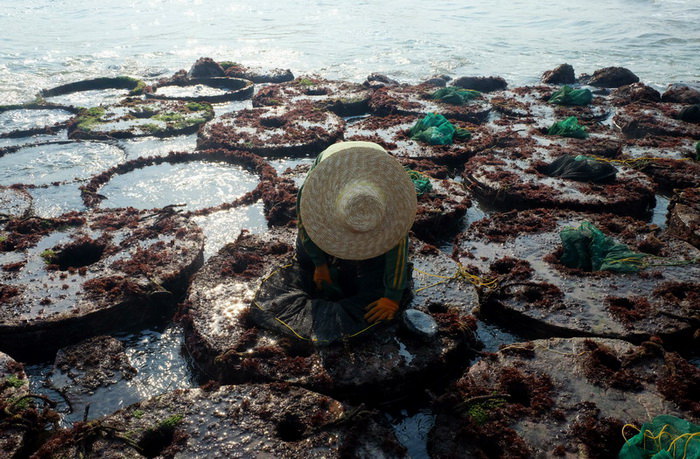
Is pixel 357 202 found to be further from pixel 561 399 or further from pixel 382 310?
pixel 561 399

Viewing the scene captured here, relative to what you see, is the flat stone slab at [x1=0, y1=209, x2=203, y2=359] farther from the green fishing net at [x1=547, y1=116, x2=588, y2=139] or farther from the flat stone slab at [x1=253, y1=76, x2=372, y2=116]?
the green fishing net at [x1=547, y1=116, x2=588, y2=139]

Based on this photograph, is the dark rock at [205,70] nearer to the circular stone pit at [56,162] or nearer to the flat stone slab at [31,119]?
the flat stone slab at [31,119]

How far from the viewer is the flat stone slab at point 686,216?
6492 millimetres

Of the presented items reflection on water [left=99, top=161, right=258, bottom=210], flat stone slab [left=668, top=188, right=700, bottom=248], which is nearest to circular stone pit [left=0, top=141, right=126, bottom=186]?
reflection on water [left=99, top=161, right=258, bottom=210]

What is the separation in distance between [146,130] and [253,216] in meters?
5.63

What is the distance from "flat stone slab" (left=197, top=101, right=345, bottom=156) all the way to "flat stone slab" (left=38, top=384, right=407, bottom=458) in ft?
22.9

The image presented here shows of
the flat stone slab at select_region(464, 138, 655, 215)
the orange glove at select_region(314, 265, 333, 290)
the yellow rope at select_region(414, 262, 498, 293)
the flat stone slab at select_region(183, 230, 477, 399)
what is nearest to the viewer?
the flat stone slab at select_region(183, 230, 477, 399)

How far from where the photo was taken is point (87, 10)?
4159cm

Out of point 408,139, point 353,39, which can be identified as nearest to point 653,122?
point 408,139

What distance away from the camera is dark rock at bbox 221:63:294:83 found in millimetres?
17641

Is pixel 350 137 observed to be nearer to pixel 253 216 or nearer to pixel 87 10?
pixel 253 216

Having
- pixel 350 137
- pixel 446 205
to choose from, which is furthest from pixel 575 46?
pixel 446 205

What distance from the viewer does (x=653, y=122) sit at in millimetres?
11469

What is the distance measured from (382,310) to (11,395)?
11.3 feet
